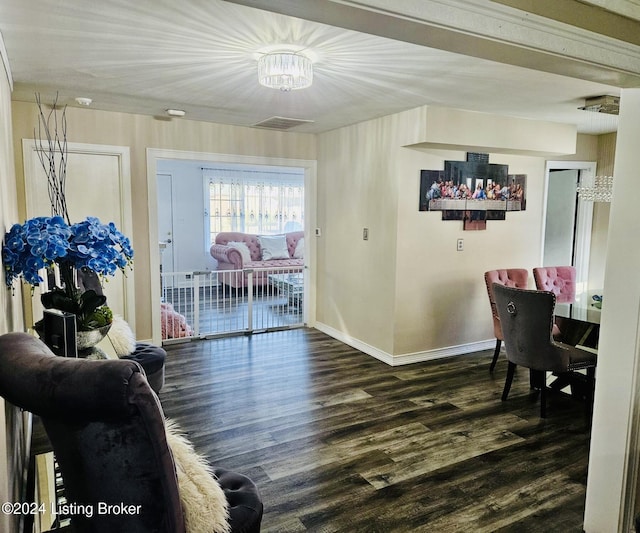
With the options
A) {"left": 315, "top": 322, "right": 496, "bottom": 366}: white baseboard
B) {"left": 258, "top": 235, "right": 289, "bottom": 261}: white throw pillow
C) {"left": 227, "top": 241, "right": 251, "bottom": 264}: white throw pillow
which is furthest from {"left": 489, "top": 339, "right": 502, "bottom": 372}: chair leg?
{"left": 258, "top": 235, "right": 289, "bottom": 261}: white throw pillow

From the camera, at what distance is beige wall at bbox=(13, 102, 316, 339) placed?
409 cm

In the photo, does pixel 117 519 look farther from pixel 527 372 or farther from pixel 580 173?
pixel 580 173

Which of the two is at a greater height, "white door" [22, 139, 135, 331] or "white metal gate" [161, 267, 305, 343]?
"white door" [22, 139, 135, 331]

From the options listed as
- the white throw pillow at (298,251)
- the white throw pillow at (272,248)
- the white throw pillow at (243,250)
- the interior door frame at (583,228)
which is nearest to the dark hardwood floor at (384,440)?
the interior door frame at (583,228)

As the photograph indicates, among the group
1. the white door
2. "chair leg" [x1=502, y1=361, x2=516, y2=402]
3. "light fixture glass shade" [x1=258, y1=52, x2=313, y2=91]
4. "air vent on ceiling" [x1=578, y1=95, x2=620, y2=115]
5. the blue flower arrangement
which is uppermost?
"air vent on ceiling" [x1=578, y1=95, x2=620, y2=115]

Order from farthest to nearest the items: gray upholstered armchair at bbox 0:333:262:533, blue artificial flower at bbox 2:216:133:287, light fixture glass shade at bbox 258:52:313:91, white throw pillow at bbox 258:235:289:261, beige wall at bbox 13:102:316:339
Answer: white throw pillow at bbox 258:235:289:261 → beige wall at bbox 13:102:316:339 → light fixture glass shade at bbox 258:52:313:91 → blue artificial flower at bbox 2:216:133:287 → gray upholstered armchair at bbox 0:333:262:533

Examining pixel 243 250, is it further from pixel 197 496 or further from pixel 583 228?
pixel 197 496

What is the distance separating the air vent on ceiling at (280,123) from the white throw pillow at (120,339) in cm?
252

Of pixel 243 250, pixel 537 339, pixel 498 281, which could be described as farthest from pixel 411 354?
pixel 243 250

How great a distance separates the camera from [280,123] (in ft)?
15.5

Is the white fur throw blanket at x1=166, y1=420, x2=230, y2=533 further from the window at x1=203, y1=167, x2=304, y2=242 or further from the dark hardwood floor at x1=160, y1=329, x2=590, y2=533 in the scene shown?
the window at x1=203, y1=167, x2=304, y2=242

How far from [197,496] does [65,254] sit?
3.71 ft

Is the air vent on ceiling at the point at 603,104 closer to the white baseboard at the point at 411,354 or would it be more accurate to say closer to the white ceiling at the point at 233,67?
the white ceiling at the point at 233,67

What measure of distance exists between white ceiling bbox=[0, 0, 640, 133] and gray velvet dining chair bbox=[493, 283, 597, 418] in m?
1.52
